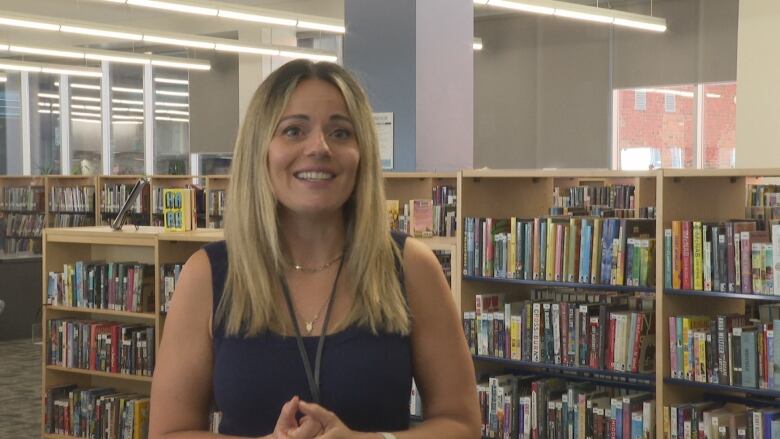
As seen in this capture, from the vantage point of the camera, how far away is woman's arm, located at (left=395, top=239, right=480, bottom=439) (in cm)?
161

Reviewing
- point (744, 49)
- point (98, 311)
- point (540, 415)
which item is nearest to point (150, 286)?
point (98, 311)

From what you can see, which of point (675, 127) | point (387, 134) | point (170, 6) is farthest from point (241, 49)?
point (387, 134)

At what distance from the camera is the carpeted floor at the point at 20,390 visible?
7.20 m

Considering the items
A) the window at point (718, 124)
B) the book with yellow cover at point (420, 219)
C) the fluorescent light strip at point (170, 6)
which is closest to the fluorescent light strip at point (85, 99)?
the fluorescent light strip at point (170, 6)

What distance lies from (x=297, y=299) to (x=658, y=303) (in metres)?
3.11

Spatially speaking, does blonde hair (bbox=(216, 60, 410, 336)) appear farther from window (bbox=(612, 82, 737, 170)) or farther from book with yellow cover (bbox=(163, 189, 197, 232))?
window (bbox=(612, 82, 737, 170))

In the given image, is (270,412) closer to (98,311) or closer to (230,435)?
(230,435)

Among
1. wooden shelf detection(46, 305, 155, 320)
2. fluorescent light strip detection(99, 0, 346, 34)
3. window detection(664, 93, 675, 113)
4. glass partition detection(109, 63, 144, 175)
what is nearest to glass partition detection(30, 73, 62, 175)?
glass partition detection(109, 63, 144, 175)

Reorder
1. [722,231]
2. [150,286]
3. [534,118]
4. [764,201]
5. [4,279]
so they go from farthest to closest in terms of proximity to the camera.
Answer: [534,118] < [4,279] < [764,201] < [150,286] < [722,231]

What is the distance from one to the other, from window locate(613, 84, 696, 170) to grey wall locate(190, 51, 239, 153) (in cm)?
652

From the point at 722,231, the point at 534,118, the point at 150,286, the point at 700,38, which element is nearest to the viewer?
the point at 722,231

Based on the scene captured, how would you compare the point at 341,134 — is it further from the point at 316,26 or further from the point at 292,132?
the point at 316,26

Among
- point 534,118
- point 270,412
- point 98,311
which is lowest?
point 98,311

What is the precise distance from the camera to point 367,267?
1608mm
